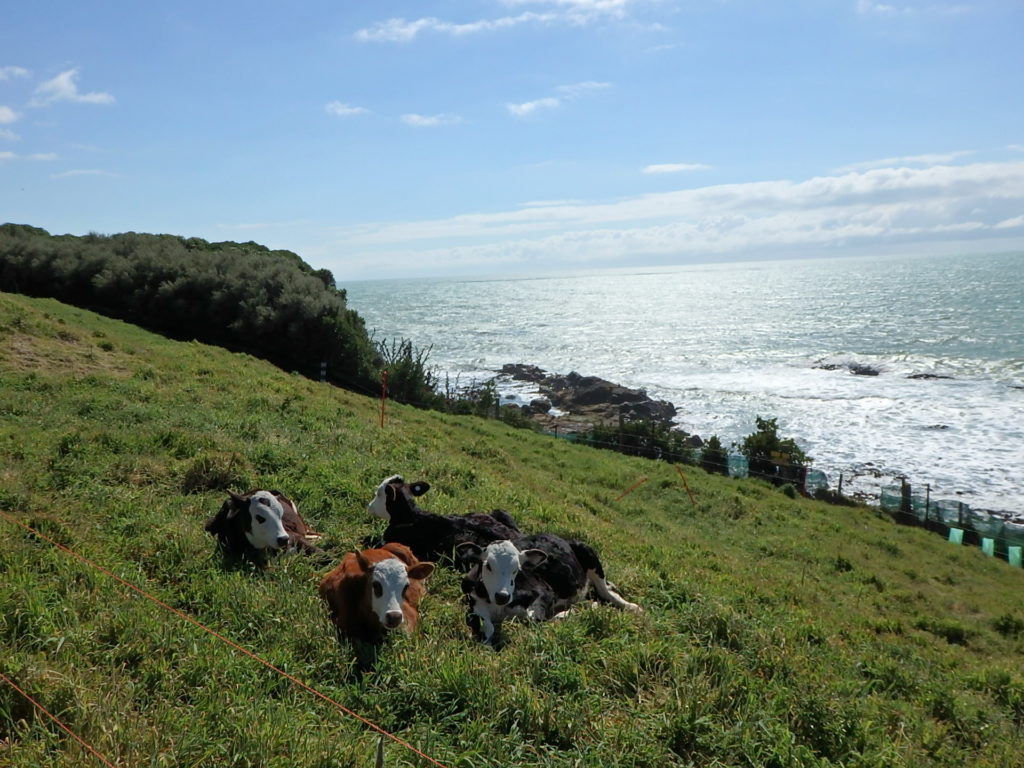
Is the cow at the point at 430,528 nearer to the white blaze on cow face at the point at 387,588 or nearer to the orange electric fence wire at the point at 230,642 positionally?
the white blaze on cow face at the point at 387,588

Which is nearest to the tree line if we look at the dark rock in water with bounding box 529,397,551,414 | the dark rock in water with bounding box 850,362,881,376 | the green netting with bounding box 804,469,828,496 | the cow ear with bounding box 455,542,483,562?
the dark rock in water with bounding box 529,397,551,414

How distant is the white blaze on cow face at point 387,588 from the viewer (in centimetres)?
580

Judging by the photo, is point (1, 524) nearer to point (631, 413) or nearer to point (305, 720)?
point (305, 720)


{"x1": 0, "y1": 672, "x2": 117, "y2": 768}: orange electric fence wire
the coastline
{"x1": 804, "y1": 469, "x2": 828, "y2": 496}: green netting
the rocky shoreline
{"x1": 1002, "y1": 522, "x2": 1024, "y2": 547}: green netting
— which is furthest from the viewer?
the rocky shoreline

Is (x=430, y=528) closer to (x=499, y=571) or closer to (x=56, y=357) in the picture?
(x=499, y=571)

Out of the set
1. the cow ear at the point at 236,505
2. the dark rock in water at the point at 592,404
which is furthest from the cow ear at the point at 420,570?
the dark rock in water at the point at 592,404

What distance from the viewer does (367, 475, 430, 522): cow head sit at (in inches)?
322

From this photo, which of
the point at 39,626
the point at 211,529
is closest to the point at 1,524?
the point at 211,529

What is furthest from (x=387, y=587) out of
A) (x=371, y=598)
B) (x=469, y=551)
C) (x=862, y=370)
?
(x=862, y=370)

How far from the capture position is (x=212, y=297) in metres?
36.1

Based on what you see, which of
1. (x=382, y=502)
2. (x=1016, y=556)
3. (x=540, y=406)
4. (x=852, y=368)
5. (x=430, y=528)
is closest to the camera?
(x=430, y=528)

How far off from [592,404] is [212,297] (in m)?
26.9

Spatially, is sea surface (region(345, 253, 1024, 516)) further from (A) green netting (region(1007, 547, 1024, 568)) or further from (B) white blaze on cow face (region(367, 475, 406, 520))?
(B) white blaze on cow face (region(367, 475, 406, 520))

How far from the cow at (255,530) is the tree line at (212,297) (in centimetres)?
2620
